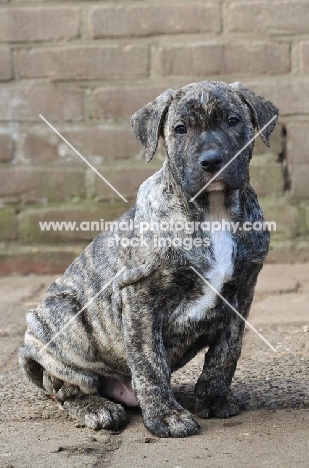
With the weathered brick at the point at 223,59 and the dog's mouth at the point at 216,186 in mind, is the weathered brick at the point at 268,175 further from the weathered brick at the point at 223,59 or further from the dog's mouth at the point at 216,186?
the dog's mouth at the point at 216,186

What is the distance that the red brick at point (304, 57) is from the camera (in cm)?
644

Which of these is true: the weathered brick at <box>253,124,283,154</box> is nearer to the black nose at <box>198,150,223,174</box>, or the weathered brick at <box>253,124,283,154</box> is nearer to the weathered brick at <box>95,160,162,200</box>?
the weathered brick at <box>95,160,162,200</box>

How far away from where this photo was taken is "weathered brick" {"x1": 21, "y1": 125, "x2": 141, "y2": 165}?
653 cm

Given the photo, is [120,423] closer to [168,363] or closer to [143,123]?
[168,363]

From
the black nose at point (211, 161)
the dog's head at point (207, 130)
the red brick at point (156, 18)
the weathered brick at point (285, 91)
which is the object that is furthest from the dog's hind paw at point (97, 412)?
the red brick at point (156, 18)

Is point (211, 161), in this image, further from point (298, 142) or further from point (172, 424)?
point (298, 142)

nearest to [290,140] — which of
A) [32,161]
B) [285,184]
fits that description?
[285,184]

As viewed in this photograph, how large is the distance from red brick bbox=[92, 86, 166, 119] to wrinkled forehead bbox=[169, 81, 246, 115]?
2901mm

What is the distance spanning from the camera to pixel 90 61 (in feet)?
21.3

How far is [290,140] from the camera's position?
6484mm

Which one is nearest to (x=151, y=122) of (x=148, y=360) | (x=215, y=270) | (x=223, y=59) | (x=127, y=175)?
(x=215, y=270)

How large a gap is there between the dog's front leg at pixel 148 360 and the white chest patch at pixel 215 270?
0.38 ft

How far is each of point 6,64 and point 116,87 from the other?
0.89 m

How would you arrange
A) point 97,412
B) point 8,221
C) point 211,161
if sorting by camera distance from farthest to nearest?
point 8,221
point 97,412
point 211,161
